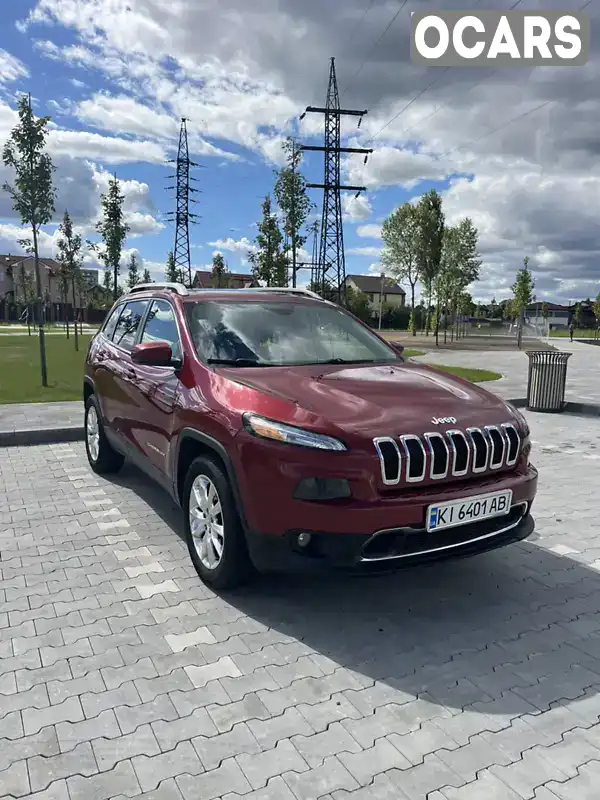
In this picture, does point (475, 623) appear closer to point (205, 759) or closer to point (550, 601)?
point (550, 601)

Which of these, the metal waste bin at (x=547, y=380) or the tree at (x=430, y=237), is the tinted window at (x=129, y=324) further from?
the tree at (x=430, y=237)

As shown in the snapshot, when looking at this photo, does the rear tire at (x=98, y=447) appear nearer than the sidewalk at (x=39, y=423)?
Yes

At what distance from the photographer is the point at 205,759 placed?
7.83ft

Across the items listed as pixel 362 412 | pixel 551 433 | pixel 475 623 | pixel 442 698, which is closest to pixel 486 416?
pixel 362 412

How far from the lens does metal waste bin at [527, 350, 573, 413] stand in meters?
10.8

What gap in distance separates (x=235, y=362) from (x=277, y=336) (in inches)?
19.7

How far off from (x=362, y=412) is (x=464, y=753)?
1.60 metres

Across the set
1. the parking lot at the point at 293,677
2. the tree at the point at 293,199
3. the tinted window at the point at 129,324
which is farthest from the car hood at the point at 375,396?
the tree at the point at 293,199

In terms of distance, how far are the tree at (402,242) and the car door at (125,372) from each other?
38163 millimetres

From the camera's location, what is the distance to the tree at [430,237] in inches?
1619

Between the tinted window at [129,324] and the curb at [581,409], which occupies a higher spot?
the tinted window at [129,324]

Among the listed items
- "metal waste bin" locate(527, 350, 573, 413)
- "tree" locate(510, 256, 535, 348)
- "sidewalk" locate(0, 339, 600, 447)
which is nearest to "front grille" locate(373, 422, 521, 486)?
"sidewalk" locate(0, 339, 600, 447)

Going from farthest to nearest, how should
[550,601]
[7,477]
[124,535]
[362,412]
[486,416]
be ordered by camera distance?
[7,477]
[124,535]
[550,601]
[486,416]
[362,412]

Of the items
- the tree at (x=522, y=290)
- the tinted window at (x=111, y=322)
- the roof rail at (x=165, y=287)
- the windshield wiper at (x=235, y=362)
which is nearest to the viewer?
the windshield wiper at (x=235, y=362)
